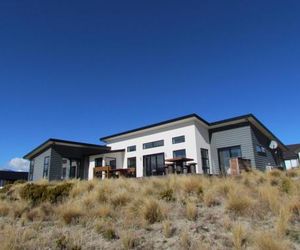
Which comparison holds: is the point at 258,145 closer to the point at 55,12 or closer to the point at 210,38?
the point at 210,38

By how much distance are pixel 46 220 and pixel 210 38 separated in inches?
518

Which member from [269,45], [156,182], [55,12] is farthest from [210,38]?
[156,182]

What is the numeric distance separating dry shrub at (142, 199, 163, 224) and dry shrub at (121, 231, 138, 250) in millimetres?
994

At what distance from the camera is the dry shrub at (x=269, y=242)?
441cm

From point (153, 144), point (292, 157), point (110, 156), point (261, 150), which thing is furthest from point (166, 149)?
point (292, 157)

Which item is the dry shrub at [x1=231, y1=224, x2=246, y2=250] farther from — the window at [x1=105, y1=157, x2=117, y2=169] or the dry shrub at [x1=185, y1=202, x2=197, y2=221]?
the window at [x1=105, y1=157, x2=117, y2=169]

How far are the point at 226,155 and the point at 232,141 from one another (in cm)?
118

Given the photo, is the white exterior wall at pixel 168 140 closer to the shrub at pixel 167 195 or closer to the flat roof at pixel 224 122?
the flat roof at pixel 224 122

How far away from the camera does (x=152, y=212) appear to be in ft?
21.4

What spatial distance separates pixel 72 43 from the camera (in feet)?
45.2

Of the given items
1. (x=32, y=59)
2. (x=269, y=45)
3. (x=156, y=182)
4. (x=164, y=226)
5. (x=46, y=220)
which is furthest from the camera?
(x=269, y=45)

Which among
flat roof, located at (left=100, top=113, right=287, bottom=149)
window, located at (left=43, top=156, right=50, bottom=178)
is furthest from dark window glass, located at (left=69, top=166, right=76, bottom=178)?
flat roof, located at (left=100, top=113, right=287, bottom=149)

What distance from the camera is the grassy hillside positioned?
511 centimetres

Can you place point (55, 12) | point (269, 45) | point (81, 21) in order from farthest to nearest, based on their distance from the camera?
point (269, 45)
point (81, 21)
point (55, 12)
